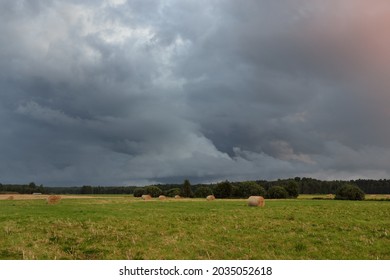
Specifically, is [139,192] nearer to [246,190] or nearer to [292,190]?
[246,190]

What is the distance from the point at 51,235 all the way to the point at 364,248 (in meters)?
16.7

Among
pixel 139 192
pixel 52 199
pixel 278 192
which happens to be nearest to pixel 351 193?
pixel 278 192

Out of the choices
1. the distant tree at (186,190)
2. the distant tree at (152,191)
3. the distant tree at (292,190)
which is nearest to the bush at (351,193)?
the distant tree at (292,190)

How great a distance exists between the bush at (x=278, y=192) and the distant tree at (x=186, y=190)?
94.1ft

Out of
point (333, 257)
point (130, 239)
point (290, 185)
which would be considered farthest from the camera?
point (290, 185)

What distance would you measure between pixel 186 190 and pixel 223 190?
57.5 ft

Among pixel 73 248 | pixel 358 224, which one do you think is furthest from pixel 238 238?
pixel 358 224

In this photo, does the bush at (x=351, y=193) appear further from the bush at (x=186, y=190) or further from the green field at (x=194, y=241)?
the green field at (x=194, y=241)

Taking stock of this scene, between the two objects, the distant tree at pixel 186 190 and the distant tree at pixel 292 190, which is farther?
the distant tree at pixel 186 190

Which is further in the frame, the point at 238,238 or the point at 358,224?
the point at 358,224

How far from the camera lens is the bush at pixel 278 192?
118669mm
